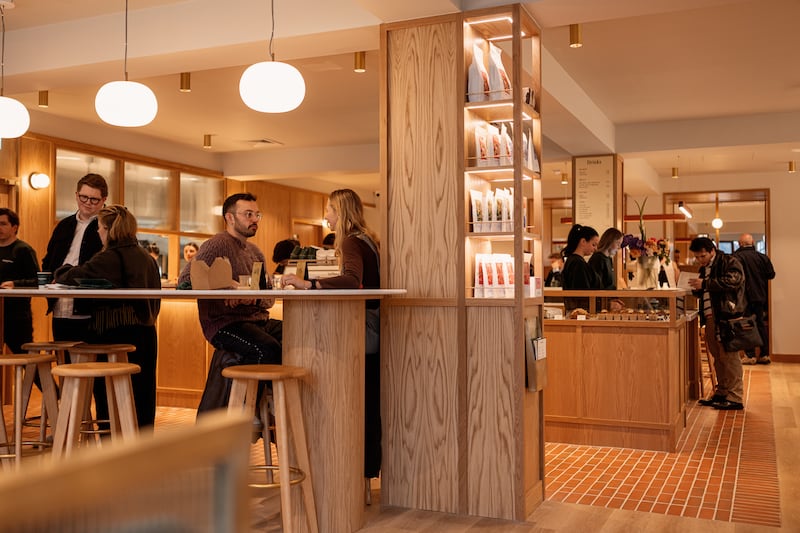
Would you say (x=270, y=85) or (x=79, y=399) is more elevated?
(x=270, y=85)

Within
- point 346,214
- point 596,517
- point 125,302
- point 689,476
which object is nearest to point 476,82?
point 346,214

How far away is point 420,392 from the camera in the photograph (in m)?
4.00

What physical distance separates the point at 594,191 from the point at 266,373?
656cm

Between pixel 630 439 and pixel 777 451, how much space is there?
39.6 inches

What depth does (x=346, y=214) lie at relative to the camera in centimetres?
411

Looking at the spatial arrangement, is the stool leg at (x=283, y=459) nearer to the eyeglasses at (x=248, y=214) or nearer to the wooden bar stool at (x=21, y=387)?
the eyeglasses at (x=248, y=214)

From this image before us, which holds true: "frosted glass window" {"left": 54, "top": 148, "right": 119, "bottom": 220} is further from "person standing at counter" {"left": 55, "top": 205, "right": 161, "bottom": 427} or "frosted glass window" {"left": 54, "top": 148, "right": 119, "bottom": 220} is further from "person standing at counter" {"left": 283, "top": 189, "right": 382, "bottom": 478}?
"person standing at counter" {"left": 283, "top": 189, "right": 382, "bottom": 478}

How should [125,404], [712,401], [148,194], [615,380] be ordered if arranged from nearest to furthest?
[125,404] → [615,380] → [712,401] → [148,194]

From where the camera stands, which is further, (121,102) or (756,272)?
(756,272)

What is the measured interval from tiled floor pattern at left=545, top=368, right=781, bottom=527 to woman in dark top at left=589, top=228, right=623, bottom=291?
1.32 meters

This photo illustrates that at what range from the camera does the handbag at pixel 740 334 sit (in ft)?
22.1

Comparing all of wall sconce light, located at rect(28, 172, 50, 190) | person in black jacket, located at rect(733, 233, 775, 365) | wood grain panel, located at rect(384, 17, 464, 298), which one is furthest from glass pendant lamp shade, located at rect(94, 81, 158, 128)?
person in black jacket, located at rect(733, 233, 775, 365)

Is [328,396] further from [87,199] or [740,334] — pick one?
[740,334]

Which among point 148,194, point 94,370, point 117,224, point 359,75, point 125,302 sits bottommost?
point 94,370
